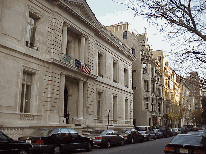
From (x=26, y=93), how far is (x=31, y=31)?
17.6 feet

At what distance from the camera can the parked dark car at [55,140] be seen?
1327 centimetres

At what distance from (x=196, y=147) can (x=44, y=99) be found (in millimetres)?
14065

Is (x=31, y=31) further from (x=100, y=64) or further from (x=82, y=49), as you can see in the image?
(x=100, y=64)

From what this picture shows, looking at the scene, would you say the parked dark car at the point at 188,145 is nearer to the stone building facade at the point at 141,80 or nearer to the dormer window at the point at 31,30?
the dormer window at the point at 31,30

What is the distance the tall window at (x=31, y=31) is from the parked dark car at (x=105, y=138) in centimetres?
912

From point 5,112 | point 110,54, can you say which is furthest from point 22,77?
point 110,54

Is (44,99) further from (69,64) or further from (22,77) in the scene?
(69,64)

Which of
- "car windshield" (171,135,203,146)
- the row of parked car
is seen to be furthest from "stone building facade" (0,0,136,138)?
"car windshield" (171,135,203,146)

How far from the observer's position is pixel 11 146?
424 inches

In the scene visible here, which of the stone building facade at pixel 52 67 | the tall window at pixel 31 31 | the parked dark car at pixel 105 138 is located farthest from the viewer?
the tall window at pixel 31 31

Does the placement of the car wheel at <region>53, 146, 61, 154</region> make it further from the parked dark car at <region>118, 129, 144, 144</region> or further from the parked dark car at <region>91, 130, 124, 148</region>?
the parked dark car at <region>118, 129, 144, 144</region>

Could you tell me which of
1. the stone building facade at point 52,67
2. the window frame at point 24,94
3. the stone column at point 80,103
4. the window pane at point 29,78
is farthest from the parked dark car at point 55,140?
the stone column at point 80,103

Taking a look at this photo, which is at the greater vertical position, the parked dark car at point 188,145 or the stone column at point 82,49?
the stone column at point 82,49

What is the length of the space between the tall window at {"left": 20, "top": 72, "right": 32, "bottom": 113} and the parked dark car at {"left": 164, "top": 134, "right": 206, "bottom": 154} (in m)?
12.4
